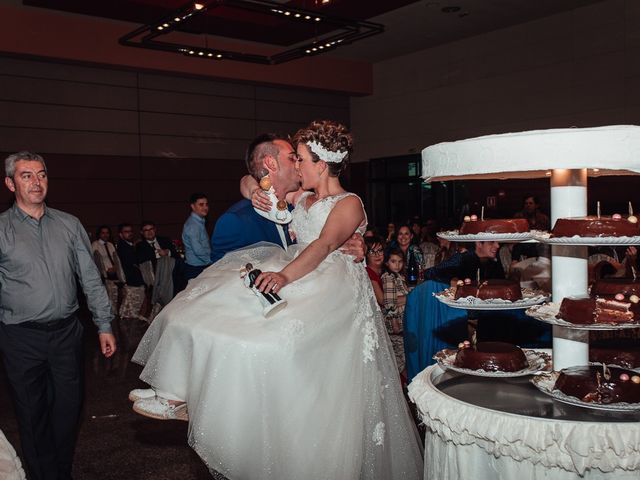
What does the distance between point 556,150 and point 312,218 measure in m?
1.22

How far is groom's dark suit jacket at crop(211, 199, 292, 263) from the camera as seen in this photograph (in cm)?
301

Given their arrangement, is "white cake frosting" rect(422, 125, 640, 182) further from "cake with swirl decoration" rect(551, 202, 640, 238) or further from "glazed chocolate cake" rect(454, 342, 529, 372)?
"glazed chocolate cake" rect(454, 342, 529, 372)

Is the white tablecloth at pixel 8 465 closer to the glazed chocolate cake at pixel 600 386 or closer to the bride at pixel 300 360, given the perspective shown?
the bride at pixel 300 360

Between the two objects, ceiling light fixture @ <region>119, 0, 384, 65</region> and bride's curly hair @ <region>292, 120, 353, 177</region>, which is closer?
bride's curly hair @ <region>292, 120, 353, 177</region>

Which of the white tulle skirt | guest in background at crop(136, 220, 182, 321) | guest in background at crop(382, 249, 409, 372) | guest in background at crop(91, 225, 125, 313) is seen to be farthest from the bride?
guest in background at crop(91, 225, 125, 313)

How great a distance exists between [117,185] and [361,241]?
33.5ft

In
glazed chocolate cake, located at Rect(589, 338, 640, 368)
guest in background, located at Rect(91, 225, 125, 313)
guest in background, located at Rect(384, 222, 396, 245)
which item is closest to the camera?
glazed chocolate cake, located at Rect(589, 338, 640, 368)

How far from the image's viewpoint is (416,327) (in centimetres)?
375

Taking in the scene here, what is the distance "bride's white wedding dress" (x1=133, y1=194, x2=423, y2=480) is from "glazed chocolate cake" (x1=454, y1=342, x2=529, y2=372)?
52cm

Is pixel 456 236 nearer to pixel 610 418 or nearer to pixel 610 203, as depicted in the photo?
pixel 610 418

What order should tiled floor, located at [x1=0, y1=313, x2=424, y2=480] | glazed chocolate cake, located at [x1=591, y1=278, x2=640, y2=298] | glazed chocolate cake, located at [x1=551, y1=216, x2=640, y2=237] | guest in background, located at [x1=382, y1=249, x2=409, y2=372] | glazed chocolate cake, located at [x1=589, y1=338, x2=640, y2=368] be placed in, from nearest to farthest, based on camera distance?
→ 1. glazed chocolate cake, located at [x1=551, y1=216, x2=640, y2=237]
2. glazed chocolate cake, located at [x1=591, y1=278, x2=640, y2=298]
3. glazed chocolate cake, located at [x1=589, y1=338, x2=640, y2=368]
4. tiled floor, located at [x1=0, y1=313, x2=424, y2=480]
5. guest in background, located at [x1=382, y1=249, x2=409, y2=372]

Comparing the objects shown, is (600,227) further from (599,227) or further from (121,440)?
(121,440)

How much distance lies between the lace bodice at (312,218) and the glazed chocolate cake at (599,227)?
107cm

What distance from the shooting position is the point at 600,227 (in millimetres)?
1853
